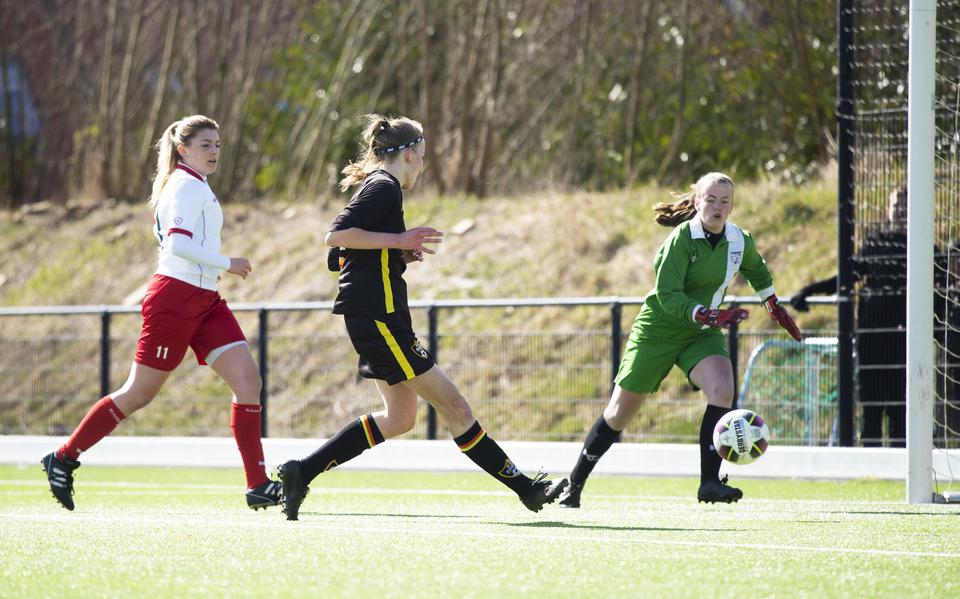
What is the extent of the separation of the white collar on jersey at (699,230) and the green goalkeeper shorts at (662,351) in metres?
0.52

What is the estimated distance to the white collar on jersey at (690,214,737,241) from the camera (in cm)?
819

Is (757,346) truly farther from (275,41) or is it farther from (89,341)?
(275,41)

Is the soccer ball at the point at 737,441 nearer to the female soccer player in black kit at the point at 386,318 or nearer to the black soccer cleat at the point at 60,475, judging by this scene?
the female soccer player in black kit at the point at 386,318

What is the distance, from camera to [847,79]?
40.1 feet

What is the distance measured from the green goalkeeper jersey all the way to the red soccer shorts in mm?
2285

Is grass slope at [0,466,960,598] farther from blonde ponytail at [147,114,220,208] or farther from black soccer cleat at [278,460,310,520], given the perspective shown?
blonde ponytail at [147,114,220,208]

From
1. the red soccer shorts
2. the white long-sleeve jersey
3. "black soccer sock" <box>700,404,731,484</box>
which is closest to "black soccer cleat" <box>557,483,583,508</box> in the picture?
"black soccer sock" <box>700,404,731,484</box>

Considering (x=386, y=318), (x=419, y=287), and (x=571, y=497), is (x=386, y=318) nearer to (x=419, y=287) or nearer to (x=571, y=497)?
(x=571, y=497)

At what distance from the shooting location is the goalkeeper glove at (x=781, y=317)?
8.49 meters

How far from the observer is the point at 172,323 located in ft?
25.2

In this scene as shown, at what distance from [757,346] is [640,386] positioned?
519 cm

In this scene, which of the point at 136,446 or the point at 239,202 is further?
the point at 239,202

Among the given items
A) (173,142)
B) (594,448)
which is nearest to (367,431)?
(594,448)

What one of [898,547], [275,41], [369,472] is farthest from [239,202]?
[898,547]
